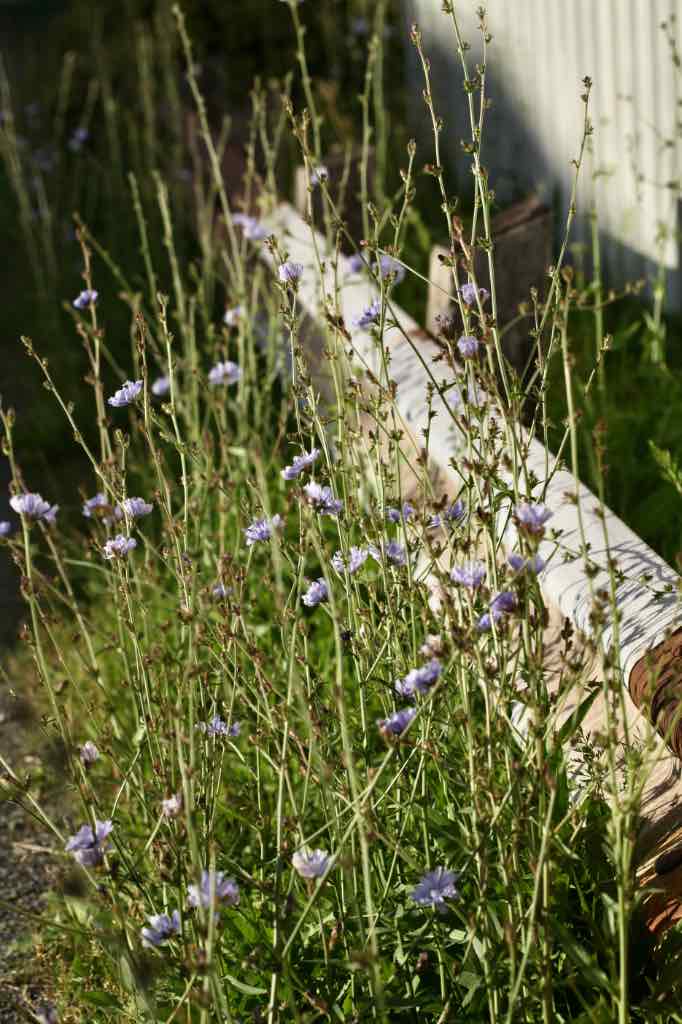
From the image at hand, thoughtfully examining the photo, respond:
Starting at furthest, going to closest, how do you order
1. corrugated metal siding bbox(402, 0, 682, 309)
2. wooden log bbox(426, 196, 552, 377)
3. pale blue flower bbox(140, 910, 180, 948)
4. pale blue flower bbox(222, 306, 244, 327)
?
1. corrugated metal siding bbox(402, 0, 682, 309)
2. wooden log bbox(426, 196, 552, 377)
3. pale blue flower bbox(222, 306, 244, 327)
4. pale blue flower bbox(140, 910, 180, 948)

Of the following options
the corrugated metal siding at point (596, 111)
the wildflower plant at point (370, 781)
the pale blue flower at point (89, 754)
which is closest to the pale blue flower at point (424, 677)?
the wildflower plant at point (370, 781)

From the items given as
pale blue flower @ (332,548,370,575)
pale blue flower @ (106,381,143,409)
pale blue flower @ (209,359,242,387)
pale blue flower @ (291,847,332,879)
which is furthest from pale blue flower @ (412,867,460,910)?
pale blue flower @ (209,359,242,387)

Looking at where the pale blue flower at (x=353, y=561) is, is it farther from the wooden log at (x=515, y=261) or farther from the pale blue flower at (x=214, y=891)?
the wooden log at (x=515, y=261)

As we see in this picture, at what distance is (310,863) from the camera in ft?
5.22

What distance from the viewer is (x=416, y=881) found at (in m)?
2.04

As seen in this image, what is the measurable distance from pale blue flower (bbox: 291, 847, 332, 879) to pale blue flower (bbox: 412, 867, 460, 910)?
13 cm

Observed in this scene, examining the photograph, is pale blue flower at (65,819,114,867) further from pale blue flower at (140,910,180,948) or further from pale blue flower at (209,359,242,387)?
pale blue flower at (209,359,242,387)

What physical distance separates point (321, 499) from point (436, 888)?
57 cm

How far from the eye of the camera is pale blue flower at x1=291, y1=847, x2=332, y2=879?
5.11 feet

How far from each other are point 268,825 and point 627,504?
145 cm

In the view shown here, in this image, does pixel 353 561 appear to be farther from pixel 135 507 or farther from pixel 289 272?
pixel 289 272

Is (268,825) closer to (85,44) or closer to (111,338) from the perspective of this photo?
(111,338)

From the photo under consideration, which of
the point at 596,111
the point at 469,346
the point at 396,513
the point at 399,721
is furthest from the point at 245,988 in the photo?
the point at 596,111

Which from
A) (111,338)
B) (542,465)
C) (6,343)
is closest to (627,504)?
(542,465)
